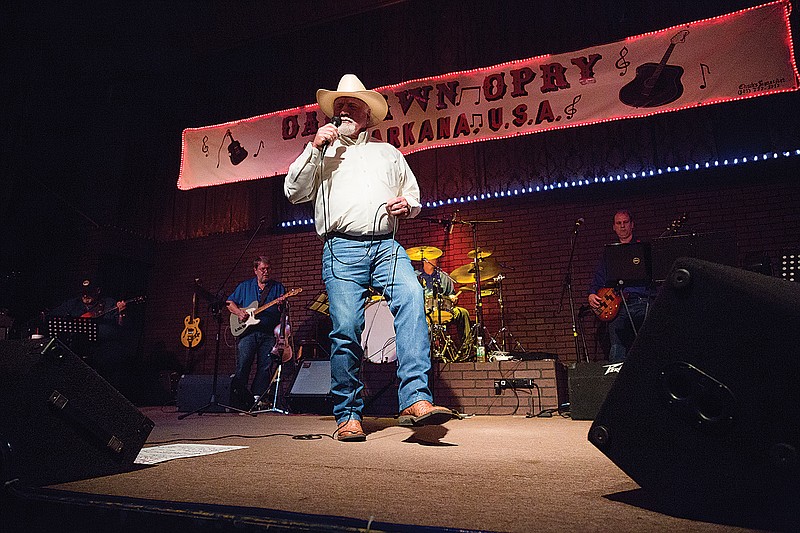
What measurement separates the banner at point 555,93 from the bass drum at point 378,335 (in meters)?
2.09

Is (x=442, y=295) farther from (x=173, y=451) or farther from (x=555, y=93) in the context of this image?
(x=173, y=451)

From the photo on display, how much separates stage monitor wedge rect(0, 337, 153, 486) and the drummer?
Answer: 394 centimetres

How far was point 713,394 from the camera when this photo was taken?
0.97m

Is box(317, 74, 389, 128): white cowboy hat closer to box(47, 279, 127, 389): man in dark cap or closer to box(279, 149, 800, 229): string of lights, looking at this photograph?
box(279, 149, 800, 229): string of lights

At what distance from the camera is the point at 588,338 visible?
236 inches

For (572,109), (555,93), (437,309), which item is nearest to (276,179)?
(437,309)

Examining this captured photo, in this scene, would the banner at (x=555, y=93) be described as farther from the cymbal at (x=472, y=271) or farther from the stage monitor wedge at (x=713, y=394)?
the stage monitor wedge at (x=713, y=394)

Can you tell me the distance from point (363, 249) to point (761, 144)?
200 inches

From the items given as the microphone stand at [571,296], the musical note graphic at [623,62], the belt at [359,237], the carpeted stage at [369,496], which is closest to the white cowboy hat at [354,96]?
the belt at [359,237]

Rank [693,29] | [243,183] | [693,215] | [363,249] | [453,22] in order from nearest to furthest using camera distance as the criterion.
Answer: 1. [363,249]
2. [693,29]
3. [693,215]
4. [453,22]
5. [243,183]

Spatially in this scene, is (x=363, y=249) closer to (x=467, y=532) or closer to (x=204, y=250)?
(x=467, y=532)

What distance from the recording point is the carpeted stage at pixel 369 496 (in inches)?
40.1

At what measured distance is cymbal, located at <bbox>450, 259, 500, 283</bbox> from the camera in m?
5.82

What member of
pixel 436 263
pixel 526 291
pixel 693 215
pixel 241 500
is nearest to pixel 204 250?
pixel 436 263
